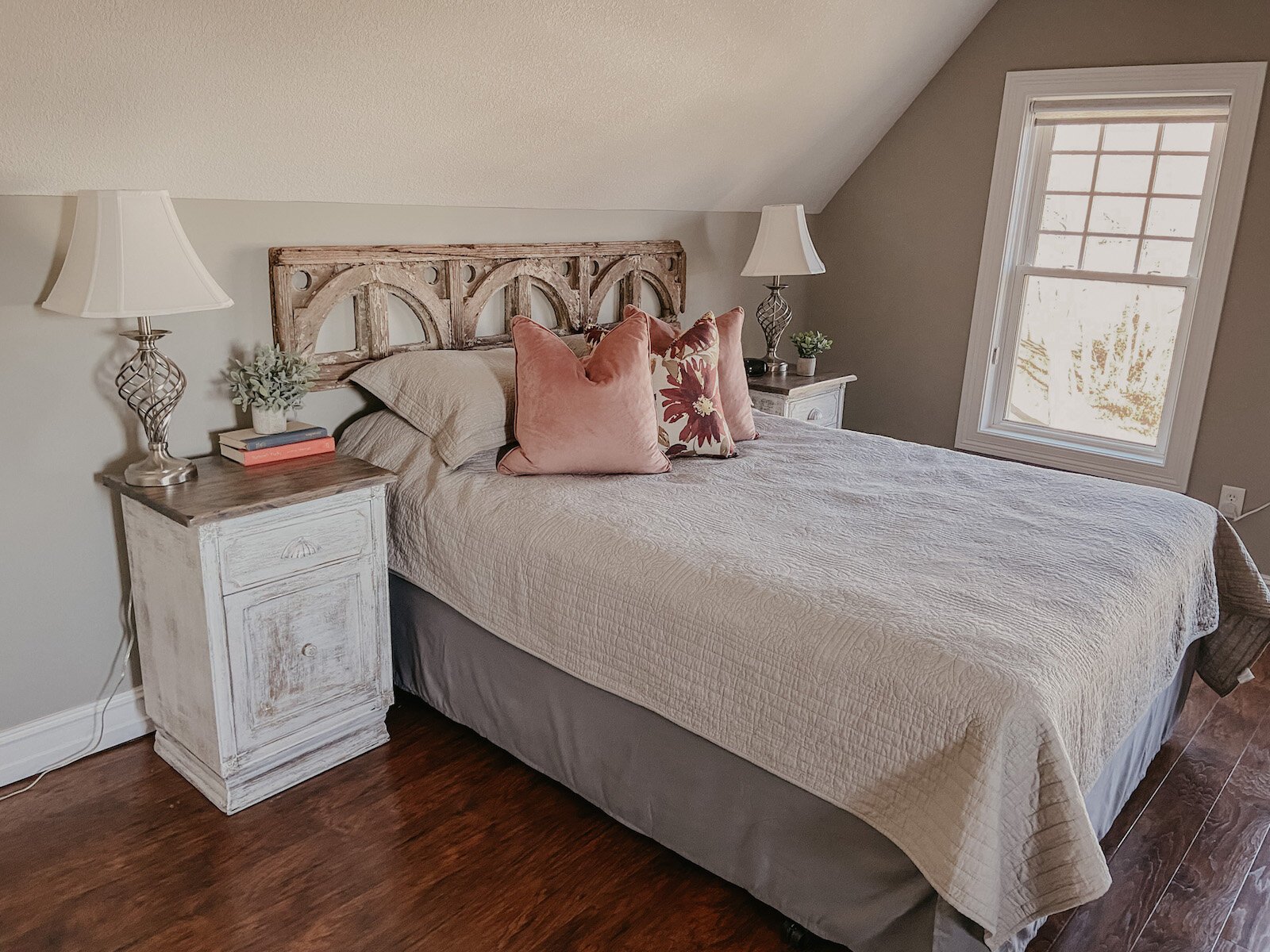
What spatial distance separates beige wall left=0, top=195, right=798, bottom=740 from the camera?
2.11 metres

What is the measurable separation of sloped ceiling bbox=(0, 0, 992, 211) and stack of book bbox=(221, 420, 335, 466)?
604 mm

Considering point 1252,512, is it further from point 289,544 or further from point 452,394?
point 289,544

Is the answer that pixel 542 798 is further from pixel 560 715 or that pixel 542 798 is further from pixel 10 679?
pixel 10 679

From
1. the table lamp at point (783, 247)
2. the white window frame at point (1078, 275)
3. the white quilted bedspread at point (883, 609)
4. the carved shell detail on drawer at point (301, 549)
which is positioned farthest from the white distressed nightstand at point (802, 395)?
the carved shell detail on drawer at point (301, 549)

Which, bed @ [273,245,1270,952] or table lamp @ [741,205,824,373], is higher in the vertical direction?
table lamp @ [741,205,824,373]

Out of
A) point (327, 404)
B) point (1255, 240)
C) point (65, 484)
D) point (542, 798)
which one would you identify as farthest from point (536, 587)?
point (1255, 240)

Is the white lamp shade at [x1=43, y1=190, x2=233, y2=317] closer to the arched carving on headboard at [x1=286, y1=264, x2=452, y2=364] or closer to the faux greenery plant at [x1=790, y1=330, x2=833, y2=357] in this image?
the arched carving on headboard at [x1=286, y1=264, x2=452, y2=364]

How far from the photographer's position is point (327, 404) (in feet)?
8.83

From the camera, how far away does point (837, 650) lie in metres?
1.65

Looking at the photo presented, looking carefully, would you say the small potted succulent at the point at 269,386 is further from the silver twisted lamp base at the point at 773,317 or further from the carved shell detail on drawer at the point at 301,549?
the silver twisted lamp base at the point at 773,317

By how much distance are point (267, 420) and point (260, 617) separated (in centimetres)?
56

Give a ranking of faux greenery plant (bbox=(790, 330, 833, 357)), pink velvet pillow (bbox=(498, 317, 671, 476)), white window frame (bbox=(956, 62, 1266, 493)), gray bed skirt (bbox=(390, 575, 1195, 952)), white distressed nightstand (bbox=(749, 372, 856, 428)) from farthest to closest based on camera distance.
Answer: faux greenery plant (bbox=(790, 330, 833, 357)) → white distressed nightstand (bbox=(749, 372, 856, 428)) → white window frame (bbox=(956, 62, 1266, 493)) → pink velvet pillow (bbox=(498, 317, 671, 476)) → gray bed skirt (bbox=(390, 575, 1195, 952))

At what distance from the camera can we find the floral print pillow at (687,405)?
2.68m

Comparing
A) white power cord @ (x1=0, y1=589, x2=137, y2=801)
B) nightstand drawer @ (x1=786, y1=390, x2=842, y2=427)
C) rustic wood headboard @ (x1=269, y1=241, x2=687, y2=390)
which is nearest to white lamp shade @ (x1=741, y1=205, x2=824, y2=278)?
rustic wood headboard @ (x1=269, y1=241, x2=687, y2=390)
